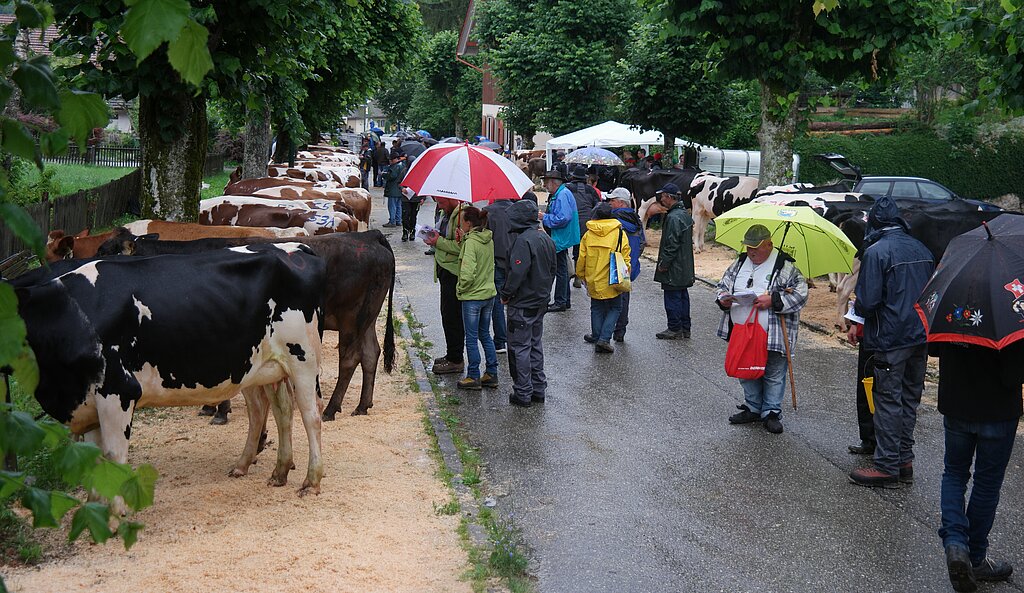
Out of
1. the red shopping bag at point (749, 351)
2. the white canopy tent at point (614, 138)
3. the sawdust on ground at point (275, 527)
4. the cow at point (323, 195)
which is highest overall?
the white canopy tent at point (614, 138)

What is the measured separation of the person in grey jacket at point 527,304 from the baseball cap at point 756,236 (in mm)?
1932

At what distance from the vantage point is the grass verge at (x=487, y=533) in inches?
217

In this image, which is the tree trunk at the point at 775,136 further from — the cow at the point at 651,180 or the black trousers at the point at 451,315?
the black trousers at the point at 451,315

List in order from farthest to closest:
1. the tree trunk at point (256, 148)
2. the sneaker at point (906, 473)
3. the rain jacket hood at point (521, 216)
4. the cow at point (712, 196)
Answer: the tree trunk at point (256, 148), the cow at point (712, 196), the rain jacket hood at point (521, 216), the sneaker at point (906, 473)

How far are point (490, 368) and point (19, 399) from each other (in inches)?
171

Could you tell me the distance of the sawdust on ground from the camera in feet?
17.3

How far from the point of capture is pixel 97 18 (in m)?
8.62

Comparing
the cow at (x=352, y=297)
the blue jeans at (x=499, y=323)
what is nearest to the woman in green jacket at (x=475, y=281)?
the blue jeans at (x=499, y=323)

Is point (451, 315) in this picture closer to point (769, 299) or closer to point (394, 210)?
point (769, 299)

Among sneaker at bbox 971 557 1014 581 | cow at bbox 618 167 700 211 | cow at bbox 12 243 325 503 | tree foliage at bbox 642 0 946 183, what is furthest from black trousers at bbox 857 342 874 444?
cow at bbox 618 167 700 211

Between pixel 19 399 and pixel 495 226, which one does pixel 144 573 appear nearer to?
pixel 19 399

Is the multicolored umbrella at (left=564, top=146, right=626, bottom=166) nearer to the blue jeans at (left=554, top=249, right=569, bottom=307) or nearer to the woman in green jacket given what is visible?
the blue jeans at (left=554, top=249, right=569, bottom=307)

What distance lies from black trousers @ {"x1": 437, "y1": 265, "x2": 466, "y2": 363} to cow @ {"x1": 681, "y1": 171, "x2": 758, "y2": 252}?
1104cm

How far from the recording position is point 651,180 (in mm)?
23641
